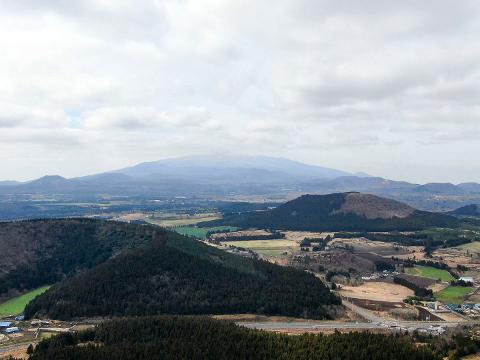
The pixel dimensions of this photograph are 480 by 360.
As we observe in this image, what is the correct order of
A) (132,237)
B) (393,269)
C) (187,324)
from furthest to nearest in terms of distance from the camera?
(393,269) → (132,237) → (187,324)

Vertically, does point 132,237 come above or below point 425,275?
above

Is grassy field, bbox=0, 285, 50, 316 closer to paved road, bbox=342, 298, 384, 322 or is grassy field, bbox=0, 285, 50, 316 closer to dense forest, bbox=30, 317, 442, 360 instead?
dense forest, bbox=30, 317, 442, 360

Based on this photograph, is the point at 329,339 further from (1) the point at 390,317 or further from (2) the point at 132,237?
(2) the point at 132,237

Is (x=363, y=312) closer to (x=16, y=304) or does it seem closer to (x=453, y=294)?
(x=453, y=294)

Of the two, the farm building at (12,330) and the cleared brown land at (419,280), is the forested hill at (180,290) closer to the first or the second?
the farm building at (12,330)

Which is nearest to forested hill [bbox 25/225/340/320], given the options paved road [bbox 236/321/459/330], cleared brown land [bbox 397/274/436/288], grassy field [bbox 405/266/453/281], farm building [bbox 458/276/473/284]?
paved road [bbox 236/321/459/330]

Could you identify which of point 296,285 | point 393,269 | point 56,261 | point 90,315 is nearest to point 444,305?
point 296,285

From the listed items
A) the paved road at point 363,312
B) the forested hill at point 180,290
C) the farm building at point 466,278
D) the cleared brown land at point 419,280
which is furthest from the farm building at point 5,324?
the farm building at point 466,278
